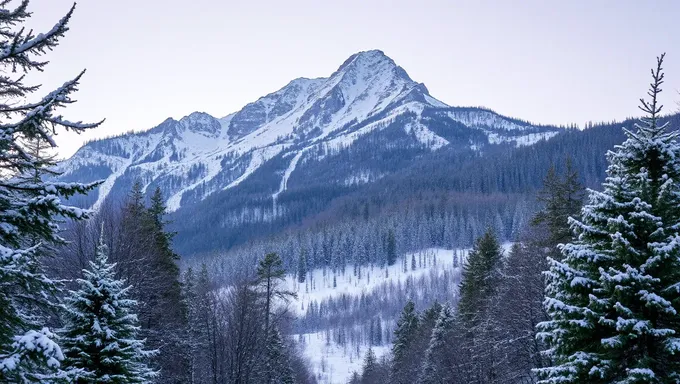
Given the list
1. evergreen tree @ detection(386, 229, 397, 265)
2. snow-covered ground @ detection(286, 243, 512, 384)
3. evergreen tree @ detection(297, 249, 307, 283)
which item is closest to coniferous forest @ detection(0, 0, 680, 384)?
snow-covered ground @ detection(286, 243, 512, 384)

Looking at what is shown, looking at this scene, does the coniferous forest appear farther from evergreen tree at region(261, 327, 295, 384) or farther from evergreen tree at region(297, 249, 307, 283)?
evergreen tree at region(297, 249, 307, 283)

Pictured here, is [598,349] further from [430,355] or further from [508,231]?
[508,231]

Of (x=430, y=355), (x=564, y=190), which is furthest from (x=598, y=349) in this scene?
(x=430, y=355)

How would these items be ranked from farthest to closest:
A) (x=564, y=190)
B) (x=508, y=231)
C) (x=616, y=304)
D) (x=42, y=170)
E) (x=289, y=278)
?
1. (x=289, y=278)
2. (x=508, y=231)
3. (x=564, y=190)
4. (x=616, y=304)
5. (x=42, y=170)

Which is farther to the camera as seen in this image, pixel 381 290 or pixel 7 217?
pixel 381 290

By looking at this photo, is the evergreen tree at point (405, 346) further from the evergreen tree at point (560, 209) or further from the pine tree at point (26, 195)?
the pine tree at point (26, 195)

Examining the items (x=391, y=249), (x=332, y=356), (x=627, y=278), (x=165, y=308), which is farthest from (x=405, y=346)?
(x=391, y=249)

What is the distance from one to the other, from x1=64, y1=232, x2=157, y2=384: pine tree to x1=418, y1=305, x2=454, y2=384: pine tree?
82.9 feet

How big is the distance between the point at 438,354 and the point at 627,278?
27.1m

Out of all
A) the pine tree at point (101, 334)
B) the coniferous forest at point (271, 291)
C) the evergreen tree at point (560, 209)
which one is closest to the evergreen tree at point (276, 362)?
the coniferous forest at point (271, 291)

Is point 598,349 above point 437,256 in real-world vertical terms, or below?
above

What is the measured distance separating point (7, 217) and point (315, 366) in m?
117

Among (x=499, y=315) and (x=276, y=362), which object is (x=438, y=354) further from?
(x=499, y=315)

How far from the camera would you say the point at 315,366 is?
118 m
